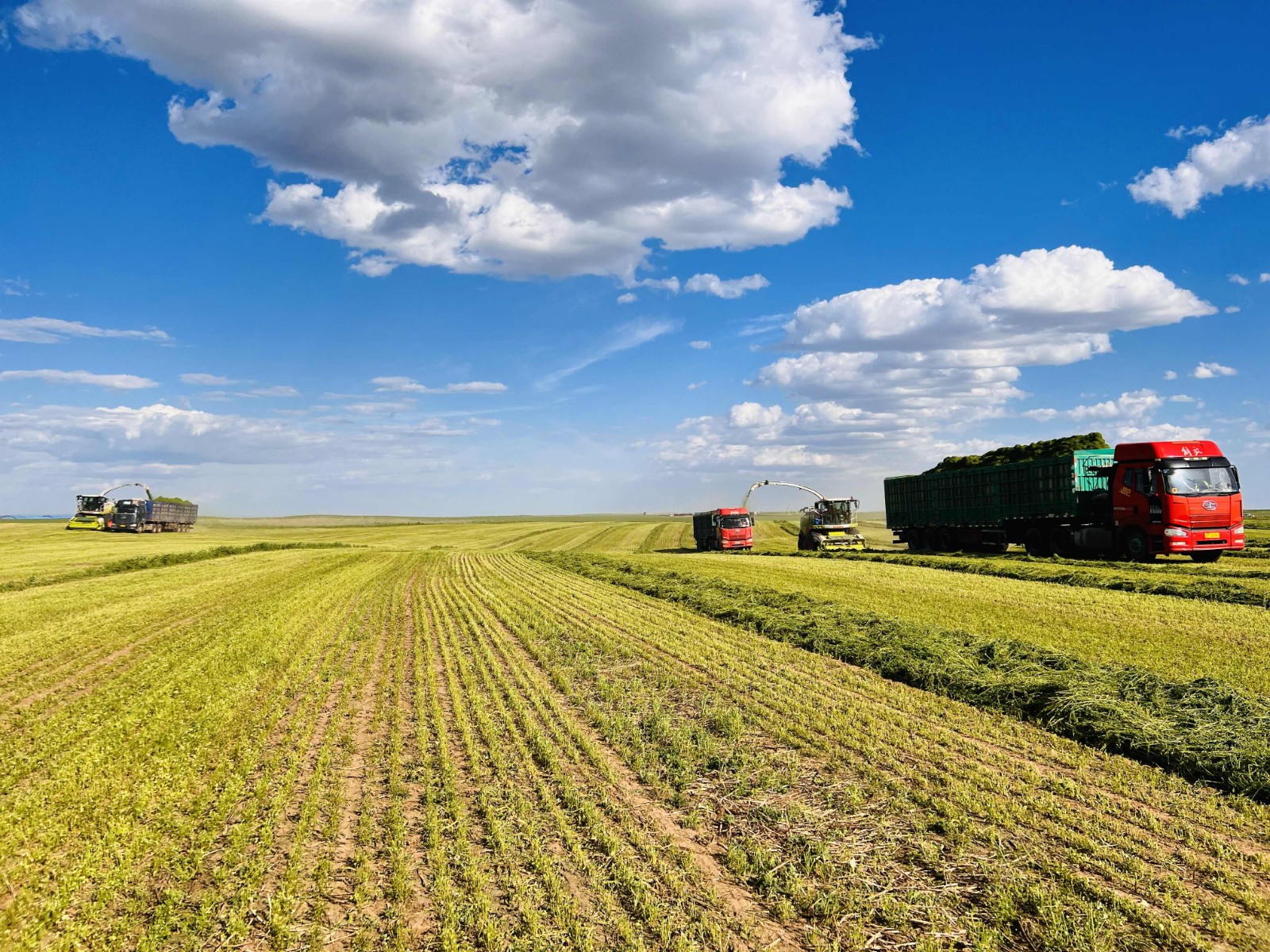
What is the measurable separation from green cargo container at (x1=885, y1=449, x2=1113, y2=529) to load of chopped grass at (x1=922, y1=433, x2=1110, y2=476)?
0.81m

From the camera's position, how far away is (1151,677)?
10.9 m

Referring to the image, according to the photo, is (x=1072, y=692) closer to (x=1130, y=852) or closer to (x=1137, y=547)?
(x=1130, y=852)

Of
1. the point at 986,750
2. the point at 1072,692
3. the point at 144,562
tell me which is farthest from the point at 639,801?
the point at 144,562

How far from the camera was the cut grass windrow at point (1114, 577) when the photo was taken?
18969 millimetres

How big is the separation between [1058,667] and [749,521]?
37846 millimetres

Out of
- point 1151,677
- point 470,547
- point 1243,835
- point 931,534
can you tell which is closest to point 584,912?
point 1243,835

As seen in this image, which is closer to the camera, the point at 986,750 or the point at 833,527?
the point at 986,750

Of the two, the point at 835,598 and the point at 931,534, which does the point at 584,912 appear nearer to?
the point at 835,598

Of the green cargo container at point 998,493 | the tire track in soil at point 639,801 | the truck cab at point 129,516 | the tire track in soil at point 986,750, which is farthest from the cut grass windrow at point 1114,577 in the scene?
the truck cab at point 129,516

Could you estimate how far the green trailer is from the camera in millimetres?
30281

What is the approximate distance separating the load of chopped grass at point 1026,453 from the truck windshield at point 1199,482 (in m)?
5.03

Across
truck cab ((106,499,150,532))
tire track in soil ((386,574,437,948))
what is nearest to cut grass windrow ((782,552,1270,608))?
tire track in soil ((386,574,437,948))

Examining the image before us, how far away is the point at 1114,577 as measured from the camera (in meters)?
22.8

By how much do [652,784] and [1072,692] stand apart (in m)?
5.96
